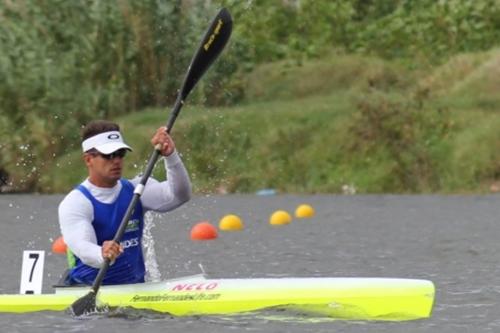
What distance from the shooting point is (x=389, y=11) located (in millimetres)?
36812

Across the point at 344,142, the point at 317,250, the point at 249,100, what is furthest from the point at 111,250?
the point at 249,100

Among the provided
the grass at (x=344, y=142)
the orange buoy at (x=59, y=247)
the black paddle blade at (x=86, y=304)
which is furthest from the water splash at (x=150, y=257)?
the grass at (x=344, y=142)

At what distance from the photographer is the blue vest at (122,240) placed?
12117mm

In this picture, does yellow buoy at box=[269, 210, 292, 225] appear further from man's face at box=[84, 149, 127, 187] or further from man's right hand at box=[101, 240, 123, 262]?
man's right hand at box=[101, 240, 123, 262]

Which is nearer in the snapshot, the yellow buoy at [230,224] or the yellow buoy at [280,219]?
the yellow buoy at [230,224]

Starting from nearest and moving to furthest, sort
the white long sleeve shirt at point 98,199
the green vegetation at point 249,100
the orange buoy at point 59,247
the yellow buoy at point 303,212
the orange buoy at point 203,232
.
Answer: the white long sleeve shirt at point 98,199
the orange buoy at point 59,247
the orange buoy at point 203,232
the yellow buoy at point 303,212
the green vegetation at point 249,100

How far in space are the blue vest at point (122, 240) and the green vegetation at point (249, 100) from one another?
53.2 ft

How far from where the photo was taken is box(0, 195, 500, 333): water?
12.0 m

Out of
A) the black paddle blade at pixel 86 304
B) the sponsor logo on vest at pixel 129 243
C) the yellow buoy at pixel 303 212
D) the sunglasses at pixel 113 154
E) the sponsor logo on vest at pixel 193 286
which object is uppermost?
the yellow buoy at pixel 303 212

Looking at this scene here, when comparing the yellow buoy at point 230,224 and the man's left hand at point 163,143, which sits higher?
the man's left hand at point 163,143

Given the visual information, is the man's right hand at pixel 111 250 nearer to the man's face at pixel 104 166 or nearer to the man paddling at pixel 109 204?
the man paddling at pixel 109 204

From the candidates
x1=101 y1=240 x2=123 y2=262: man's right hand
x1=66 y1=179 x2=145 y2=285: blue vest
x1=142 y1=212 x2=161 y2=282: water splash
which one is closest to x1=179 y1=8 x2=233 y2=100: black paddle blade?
x1=142 y1=212 x2=161 y2=282: water splash

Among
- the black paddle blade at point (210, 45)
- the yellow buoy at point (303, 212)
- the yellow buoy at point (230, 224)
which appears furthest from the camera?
the yellow buoy at point (303, 212)

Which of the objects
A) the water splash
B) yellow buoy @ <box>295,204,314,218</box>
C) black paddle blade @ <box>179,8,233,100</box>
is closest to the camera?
black paddle blade @ <box>179,8,233,100</box>
